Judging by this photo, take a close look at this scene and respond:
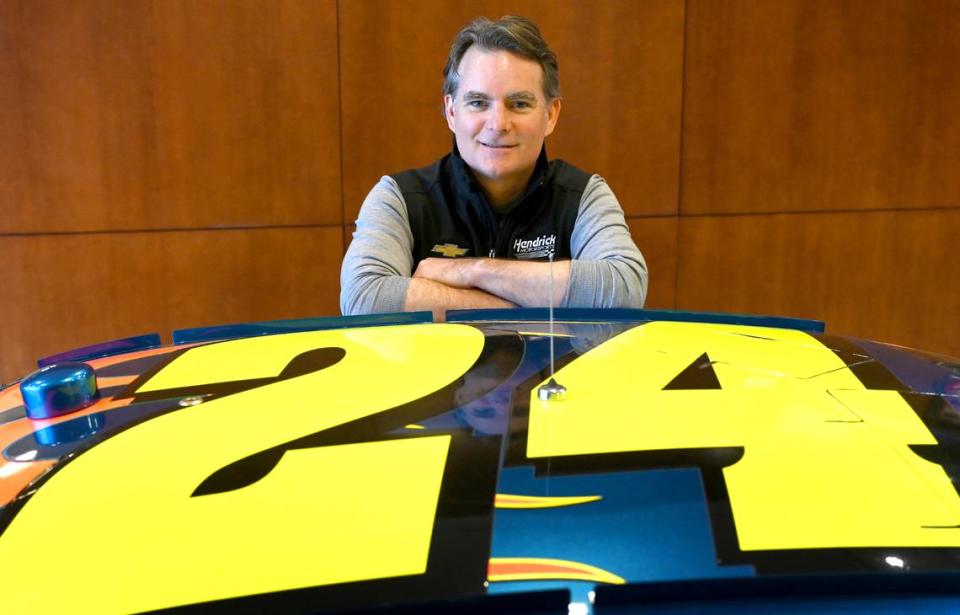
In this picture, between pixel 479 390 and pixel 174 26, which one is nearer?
pixel 479 390

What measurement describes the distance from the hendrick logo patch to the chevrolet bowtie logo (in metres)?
0.12

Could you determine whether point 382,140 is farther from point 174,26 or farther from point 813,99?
point 813,99

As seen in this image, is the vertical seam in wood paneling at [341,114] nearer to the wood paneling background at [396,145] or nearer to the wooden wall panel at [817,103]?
the wood paneling background at [396,145]

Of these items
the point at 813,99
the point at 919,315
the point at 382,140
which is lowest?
the point at 919,315

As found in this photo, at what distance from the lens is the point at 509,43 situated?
154 centimetres

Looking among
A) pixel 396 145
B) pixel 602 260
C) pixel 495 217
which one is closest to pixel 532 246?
pixel 495 217

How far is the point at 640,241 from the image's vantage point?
2.68 metres

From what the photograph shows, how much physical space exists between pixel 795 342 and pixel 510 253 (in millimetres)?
880

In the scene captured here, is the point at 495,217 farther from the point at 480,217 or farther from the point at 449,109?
the point at 449,109

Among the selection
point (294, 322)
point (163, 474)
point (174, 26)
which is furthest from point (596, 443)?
point (174, 26)

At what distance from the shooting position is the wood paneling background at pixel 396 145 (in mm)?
2307

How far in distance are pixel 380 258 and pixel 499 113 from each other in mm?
389

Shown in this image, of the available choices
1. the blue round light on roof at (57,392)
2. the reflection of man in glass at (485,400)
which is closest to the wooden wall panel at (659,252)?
the reflection of man in glass at (485,400)

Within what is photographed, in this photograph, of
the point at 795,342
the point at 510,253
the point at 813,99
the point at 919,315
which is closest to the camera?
the point at 795,342
